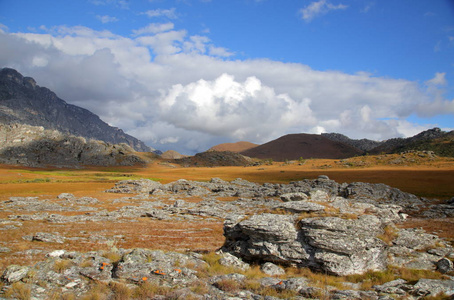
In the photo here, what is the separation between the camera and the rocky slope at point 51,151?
410ft

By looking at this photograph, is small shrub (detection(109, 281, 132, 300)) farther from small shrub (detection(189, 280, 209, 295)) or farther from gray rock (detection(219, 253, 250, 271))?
gray rock (detection(219, 253, 250, 271))

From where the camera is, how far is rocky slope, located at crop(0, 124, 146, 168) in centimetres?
12494

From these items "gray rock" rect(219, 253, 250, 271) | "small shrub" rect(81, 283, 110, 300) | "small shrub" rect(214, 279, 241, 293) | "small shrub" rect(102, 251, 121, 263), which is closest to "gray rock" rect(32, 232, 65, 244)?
"small shrub" rect(102, 251, 121, 263)

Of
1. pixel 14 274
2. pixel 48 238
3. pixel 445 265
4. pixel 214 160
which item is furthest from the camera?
pixel 214 160

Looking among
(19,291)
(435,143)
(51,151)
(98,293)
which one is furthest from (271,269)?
(51,151)

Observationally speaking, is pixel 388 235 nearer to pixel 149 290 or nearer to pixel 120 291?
pixel 149 290

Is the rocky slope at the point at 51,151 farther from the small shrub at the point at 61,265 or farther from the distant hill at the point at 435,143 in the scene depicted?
the distant hill at the point at 435,143

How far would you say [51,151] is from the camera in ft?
441

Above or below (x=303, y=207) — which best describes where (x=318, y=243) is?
below

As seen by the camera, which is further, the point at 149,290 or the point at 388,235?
the point at 388,235

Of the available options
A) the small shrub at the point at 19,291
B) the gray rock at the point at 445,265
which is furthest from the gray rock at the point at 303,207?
the small shrub at the point at 19,291

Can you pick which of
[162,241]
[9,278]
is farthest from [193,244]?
[9,278]

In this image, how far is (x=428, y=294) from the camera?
10016mm

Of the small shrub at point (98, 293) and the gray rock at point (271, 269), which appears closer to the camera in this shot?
the small shrub at point (98, 293)
